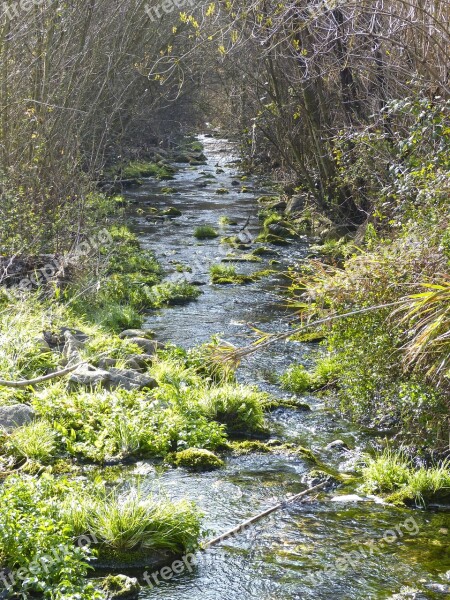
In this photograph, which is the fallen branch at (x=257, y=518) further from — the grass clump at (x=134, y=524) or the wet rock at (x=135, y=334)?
the wet rock at (x=135, y=334)

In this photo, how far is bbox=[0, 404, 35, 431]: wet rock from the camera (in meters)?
8.34

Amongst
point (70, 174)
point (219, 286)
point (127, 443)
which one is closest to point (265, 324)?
point (219, 286)

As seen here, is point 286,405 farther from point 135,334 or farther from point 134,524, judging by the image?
point 134,524

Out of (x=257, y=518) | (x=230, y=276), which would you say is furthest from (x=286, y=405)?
(x=230, y=276)

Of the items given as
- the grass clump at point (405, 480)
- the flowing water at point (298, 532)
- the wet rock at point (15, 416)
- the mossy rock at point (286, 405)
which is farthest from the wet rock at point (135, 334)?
the grass clump at point (405, 480)

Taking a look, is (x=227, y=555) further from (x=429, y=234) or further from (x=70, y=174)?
(x=70, y=174)

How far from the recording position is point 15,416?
8453 millimetres

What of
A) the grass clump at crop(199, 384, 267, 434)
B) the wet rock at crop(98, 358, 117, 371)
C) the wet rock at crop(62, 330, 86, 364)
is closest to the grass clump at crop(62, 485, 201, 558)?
the grass clump at crop(199, 384, 267, 434)

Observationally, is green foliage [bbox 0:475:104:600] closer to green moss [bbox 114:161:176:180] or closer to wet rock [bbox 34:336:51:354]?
wet rock [bbox 34:336:51:354]

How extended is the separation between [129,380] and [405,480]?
3569mm

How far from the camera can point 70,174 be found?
1513 cm

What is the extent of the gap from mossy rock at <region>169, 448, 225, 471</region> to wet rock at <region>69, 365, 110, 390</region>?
1.73m

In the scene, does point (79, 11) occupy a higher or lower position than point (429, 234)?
higher

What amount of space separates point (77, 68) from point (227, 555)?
11.8 m
